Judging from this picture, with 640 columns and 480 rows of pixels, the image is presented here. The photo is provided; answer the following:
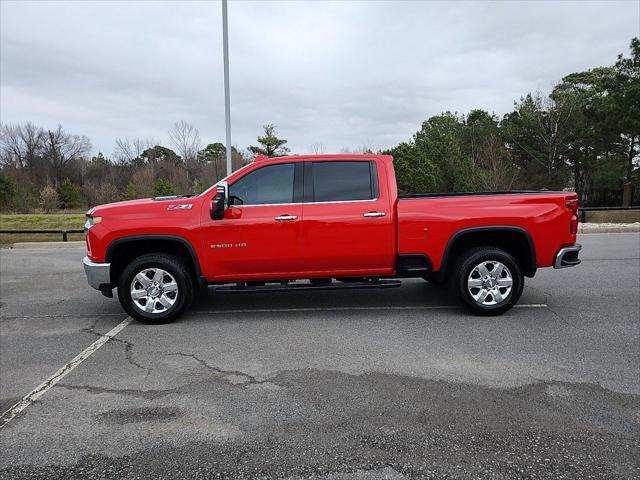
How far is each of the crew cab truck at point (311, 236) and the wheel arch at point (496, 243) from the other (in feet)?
0.06

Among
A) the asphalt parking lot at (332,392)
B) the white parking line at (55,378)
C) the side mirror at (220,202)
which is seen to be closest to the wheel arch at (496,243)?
the asphalt parking lot at (332,392)

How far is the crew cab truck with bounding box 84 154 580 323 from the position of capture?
17.2ft

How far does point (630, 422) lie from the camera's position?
119 inches

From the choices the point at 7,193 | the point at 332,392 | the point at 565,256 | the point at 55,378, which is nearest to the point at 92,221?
the point at 55,378

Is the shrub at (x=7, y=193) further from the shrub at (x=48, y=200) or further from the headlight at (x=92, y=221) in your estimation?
the headlight at (x=92, y=221)

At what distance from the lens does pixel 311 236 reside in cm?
529

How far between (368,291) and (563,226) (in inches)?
113

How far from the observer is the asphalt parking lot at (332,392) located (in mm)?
2662

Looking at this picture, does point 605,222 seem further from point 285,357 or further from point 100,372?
point 100,372

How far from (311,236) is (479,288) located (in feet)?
7.20

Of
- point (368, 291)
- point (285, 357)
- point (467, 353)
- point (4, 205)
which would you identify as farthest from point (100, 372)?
point (4, 205)

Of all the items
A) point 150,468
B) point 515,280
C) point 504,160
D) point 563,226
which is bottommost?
point 150,468

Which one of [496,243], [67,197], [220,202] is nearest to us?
[220,202]

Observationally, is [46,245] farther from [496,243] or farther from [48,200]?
[48,200]
